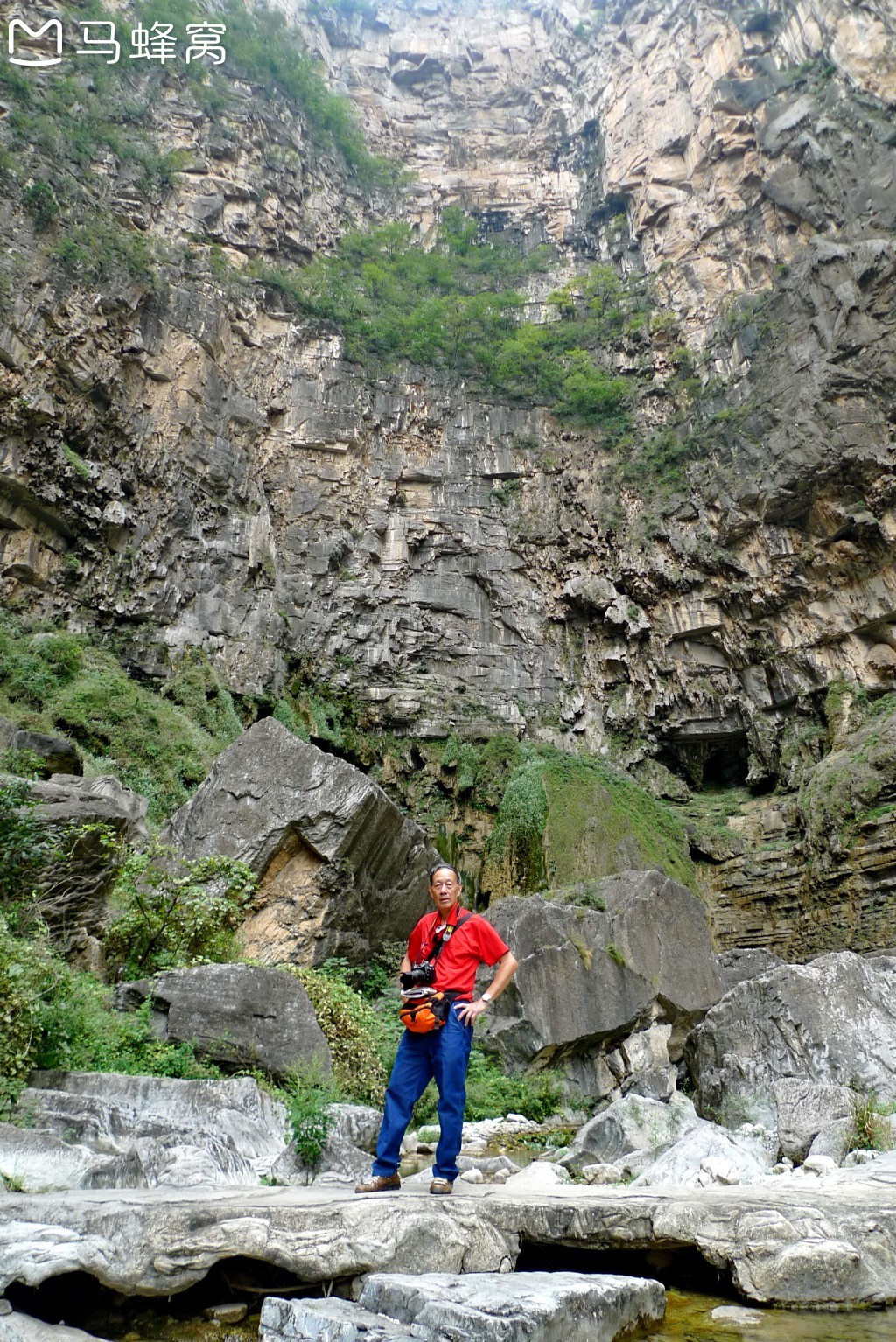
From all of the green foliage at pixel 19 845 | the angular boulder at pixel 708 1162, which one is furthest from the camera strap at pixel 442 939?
the green foliage at pixel 19 845

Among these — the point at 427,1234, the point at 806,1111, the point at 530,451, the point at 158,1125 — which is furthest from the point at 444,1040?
the point at 530,451

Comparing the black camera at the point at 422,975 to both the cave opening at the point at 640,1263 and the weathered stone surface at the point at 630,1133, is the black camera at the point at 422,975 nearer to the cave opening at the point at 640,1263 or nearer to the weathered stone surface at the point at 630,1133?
the cave opening at the point at 640,1263

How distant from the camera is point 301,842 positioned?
8.32 m

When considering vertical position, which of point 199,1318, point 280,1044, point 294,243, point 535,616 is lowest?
point 199,1318

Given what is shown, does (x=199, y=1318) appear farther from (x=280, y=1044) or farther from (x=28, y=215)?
(x=28, y=215)

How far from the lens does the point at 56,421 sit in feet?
53.1

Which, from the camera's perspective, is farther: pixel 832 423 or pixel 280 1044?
pixel 832 423

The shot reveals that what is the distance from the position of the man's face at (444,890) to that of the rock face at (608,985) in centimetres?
520

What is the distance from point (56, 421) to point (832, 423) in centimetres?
1613

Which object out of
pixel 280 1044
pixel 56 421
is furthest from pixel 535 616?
pixel 280 1044

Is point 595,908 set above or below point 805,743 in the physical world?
below

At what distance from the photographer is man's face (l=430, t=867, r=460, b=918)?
382 cm

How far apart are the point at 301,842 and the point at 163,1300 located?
5.80 m

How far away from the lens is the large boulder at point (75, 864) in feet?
20.3
